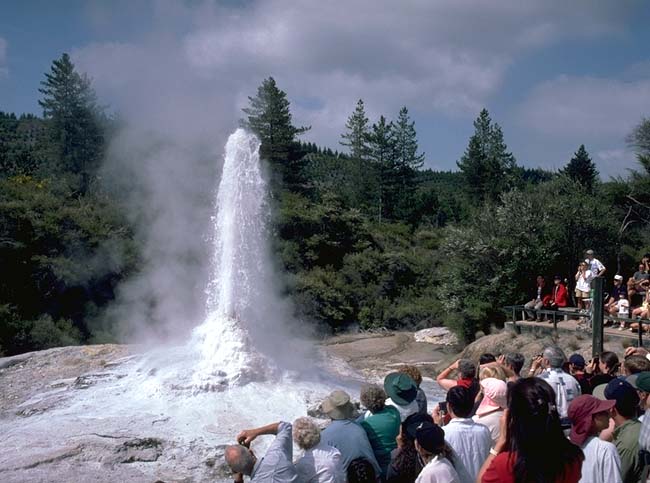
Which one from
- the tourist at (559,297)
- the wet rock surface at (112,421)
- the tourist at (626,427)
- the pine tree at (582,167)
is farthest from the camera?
the pine tree at (582,167)

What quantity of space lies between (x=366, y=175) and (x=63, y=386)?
39.2 m

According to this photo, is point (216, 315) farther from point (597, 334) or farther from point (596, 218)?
point (596, 218)

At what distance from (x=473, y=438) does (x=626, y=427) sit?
84 cm

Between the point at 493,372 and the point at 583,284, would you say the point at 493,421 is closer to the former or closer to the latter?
the point at 493,372

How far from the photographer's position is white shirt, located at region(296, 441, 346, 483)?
→ 3.51m

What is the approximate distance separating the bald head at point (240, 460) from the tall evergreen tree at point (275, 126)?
33.2 m

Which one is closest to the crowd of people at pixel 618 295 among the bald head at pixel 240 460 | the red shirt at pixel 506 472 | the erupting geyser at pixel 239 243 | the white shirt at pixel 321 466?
the erupting geyser at pixel 239 243

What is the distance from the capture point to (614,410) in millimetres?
3529

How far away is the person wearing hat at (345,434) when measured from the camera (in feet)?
11.9

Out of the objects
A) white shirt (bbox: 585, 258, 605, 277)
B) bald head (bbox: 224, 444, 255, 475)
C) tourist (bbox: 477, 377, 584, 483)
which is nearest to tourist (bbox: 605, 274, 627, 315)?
white shirt (bbox: 585, 258, 605, 277)

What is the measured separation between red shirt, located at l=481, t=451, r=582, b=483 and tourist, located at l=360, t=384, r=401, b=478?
1.36m

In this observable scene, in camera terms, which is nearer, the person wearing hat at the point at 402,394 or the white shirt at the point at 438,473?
the white shirt at the point at 438,473

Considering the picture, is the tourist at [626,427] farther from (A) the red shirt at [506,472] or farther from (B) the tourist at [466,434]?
(A) the red shirt at [506,472]

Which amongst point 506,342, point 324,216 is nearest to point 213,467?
point 506,342
